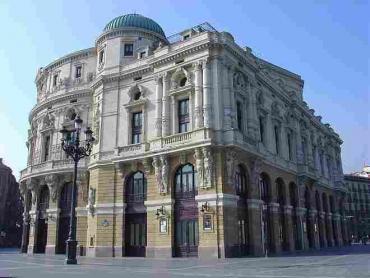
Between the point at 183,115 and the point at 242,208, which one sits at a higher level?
the point at 183,115

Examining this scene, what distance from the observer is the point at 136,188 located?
34.8 meters

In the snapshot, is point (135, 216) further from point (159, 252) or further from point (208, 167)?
point (208, 167)

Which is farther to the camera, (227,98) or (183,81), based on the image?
(183,81)

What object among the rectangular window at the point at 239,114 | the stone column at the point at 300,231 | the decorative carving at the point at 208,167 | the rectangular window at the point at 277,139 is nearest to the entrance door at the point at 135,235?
the decorative carving at the point at 208,167

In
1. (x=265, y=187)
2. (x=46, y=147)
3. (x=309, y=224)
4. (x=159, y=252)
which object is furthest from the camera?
(x=309, y=224)

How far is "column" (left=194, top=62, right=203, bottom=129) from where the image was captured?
31.6 metres

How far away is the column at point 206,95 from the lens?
31.2 m

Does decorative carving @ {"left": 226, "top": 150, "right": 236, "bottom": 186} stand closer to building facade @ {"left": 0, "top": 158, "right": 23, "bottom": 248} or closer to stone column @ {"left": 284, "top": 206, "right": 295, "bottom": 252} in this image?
stone column @ {"left": 284, "top": 206, "right": 295, "bottom": 252}

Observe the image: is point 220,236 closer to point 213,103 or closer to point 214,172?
point 214,172

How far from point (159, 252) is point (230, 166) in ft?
28.6

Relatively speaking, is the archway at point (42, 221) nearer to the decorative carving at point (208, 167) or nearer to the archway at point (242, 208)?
the decorative carving at point (208, 167)

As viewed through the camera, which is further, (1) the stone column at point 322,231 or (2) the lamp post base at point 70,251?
(1) the stone column at point 322,231

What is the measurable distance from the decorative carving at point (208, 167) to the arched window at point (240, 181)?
8.89ft

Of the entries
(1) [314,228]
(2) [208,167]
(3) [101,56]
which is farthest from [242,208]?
(3) [101,56]
